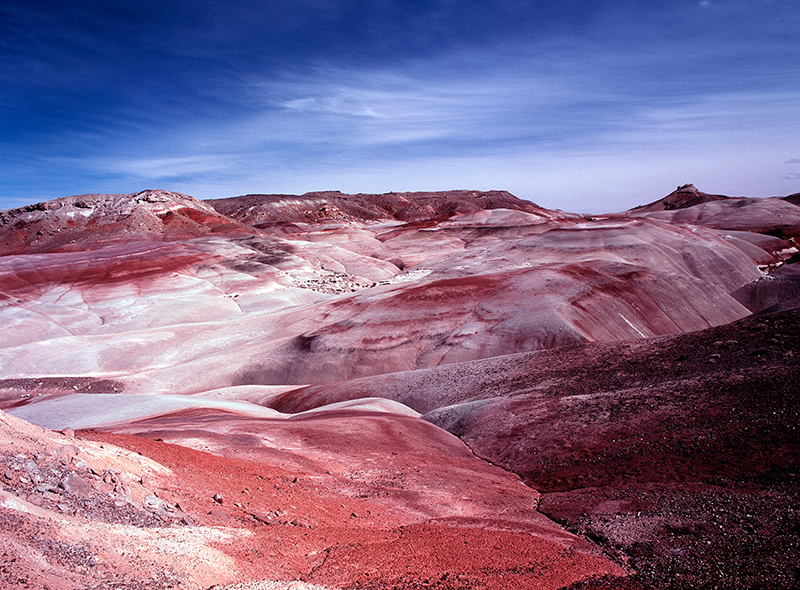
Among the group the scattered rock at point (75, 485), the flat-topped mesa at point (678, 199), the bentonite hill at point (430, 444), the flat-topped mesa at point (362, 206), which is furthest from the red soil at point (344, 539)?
the flat-topped mesa at point (678, 199)

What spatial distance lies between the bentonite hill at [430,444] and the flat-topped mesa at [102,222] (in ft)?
134

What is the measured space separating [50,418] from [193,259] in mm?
45610

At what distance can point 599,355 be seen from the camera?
17.9 m

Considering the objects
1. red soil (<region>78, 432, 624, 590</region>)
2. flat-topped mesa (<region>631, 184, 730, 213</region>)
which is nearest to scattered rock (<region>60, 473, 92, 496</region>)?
red soil (<region>78, 432, 624, 590</region>)

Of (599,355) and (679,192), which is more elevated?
(679,192)

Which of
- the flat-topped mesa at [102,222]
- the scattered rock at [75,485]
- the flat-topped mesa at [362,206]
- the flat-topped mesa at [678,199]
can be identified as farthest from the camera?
the flat-topped mesa at [362,206]

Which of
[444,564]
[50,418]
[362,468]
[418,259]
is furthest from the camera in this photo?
[418,259]

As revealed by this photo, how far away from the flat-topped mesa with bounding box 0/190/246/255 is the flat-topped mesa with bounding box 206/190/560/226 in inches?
1229

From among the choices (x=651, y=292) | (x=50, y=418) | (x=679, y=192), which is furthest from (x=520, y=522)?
(x=679, y=192)

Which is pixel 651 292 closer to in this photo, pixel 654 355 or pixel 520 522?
pixel 654 355

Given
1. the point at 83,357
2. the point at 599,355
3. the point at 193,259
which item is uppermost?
the point at 193,259

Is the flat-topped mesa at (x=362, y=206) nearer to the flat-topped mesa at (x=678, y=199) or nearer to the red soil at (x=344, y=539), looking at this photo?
the flat-topped mesa at (x=678, y=199)

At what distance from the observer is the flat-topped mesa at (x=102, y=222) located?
76.1m

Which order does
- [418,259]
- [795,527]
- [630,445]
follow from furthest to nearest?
[418,259] → [630,445] → [795,527]
